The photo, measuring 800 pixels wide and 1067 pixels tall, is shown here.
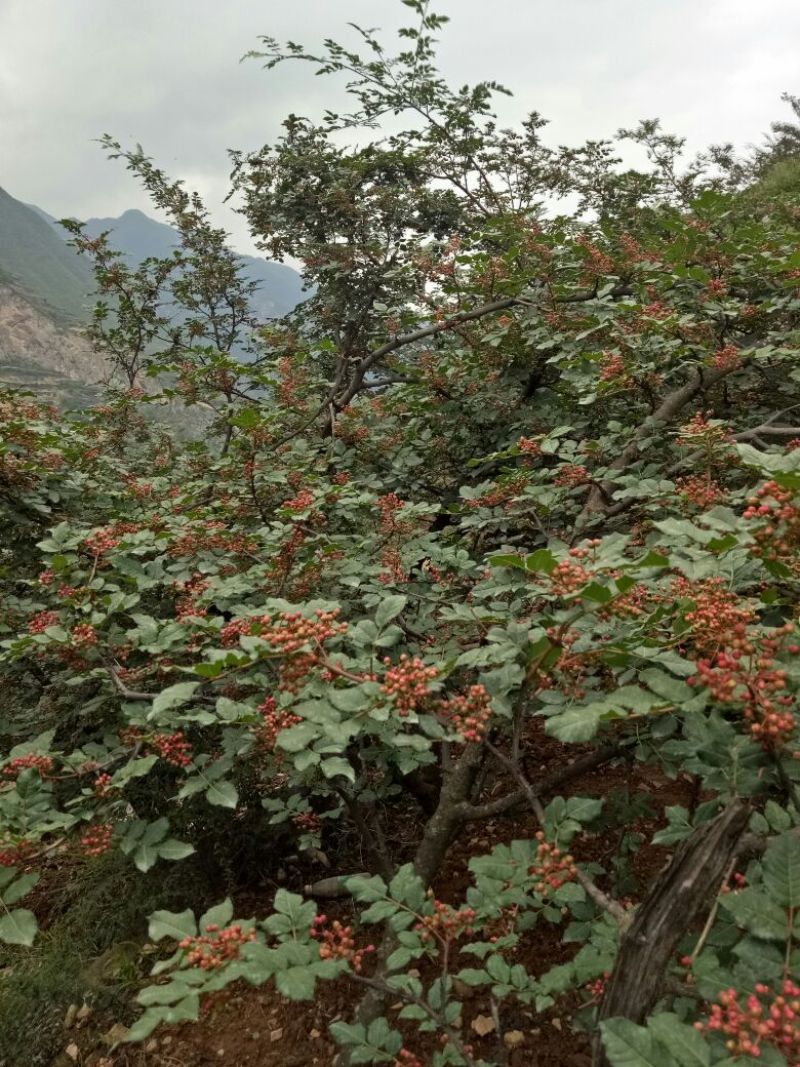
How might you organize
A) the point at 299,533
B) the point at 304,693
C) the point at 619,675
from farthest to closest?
the point at 299,533, the point at 619,675, the point at 304,693

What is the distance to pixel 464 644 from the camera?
253cm

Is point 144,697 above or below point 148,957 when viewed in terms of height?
above

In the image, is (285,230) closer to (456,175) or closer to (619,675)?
(456,175)

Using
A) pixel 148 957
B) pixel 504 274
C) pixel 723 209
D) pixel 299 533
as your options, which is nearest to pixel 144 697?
pixel 299 533

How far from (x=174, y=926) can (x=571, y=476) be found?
2.24 meters

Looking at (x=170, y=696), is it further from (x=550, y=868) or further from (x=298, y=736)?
(x=550, y=868)

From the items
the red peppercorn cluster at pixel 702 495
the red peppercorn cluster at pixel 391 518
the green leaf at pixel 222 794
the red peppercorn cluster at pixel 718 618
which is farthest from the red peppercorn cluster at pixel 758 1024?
the red peppercorn cluster at pixel 391 518

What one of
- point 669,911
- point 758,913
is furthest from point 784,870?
point 669,911

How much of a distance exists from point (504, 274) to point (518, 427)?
1102 mm

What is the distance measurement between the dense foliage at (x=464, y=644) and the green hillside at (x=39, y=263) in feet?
269

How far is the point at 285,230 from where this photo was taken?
9.41m

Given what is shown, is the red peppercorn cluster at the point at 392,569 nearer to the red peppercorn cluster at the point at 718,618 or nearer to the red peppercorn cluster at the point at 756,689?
the red peppercorn cluster at the point at 718,618

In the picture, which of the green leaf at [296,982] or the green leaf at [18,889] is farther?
the green leaf at [18,889]

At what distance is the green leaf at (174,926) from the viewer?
1.45 metres
